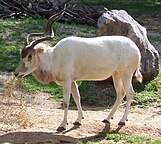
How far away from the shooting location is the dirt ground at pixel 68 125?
7.49 meters

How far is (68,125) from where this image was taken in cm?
811

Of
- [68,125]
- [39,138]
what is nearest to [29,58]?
[39,138]

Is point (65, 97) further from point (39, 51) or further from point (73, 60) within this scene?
point (39, 51)

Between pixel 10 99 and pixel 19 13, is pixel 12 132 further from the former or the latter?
pixel 19 13

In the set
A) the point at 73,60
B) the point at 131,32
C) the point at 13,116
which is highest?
the point at 131,32

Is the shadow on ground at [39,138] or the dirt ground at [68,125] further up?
the dirt ground at [68,125]

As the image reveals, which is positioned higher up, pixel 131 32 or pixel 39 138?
pixel 131 32

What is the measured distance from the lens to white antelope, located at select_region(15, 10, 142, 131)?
7.64 meters

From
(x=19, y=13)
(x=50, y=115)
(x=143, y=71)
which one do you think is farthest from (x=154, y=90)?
(x=19, y=13)

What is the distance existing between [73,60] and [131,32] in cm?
353

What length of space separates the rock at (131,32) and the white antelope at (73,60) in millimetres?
2869

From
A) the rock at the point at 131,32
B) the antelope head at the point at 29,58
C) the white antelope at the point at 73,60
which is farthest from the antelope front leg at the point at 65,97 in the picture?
the rock at the point at 131,32

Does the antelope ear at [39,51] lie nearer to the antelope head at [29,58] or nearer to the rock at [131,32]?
the antelope head at [29,58]

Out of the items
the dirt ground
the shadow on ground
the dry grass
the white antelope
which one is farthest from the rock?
the shadow on ground
